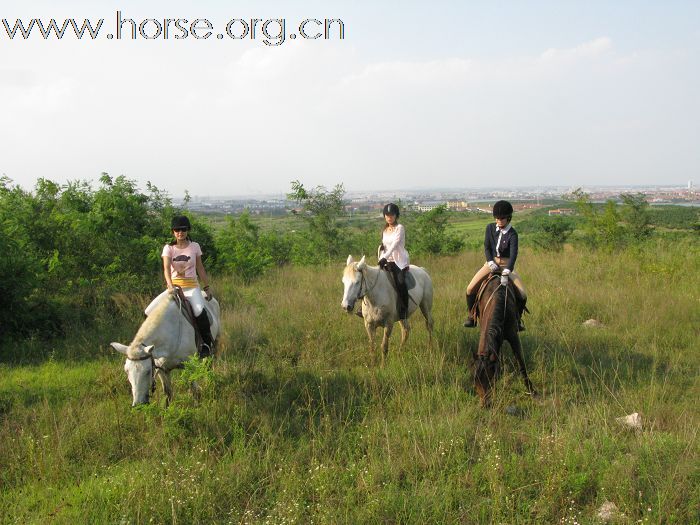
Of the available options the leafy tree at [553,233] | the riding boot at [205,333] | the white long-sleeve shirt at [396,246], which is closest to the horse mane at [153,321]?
the riding boot at [205,333]

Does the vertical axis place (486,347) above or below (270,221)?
below

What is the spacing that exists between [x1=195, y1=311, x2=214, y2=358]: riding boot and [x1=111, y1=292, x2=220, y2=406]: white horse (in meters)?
0.20

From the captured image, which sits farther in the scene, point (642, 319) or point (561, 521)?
point (642, 319)

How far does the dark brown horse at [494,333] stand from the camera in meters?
5.42

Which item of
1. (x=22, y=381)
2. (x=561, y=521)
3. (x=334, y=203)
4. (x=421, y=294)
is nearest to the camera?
(x=561, y=521)

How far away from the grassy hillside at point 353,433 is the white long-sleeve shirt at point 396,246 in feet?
4.60

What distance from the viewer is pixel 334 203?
17.8m

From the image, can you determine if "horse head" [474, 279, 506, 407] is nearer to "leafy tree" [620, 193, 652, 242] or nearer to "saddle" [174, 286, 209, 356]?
"saddle" [174, 286, 209, 356]

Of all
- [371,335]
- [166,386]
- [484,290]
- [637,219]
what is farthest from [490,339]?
[637,219]

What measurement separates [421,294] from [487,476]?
436 centimetres

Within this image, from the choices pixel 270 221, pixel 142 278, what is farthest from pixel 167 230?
pixel 270 221

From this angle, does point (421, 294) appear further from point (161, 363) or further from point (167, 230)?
point (167, 230)

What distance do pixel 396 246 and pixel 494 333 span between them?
2.56 metres

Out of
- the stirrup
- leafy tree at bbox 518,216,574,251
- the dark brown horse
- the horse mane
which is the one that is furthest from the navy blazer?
leafy tree at bbox 518,216,574,251
